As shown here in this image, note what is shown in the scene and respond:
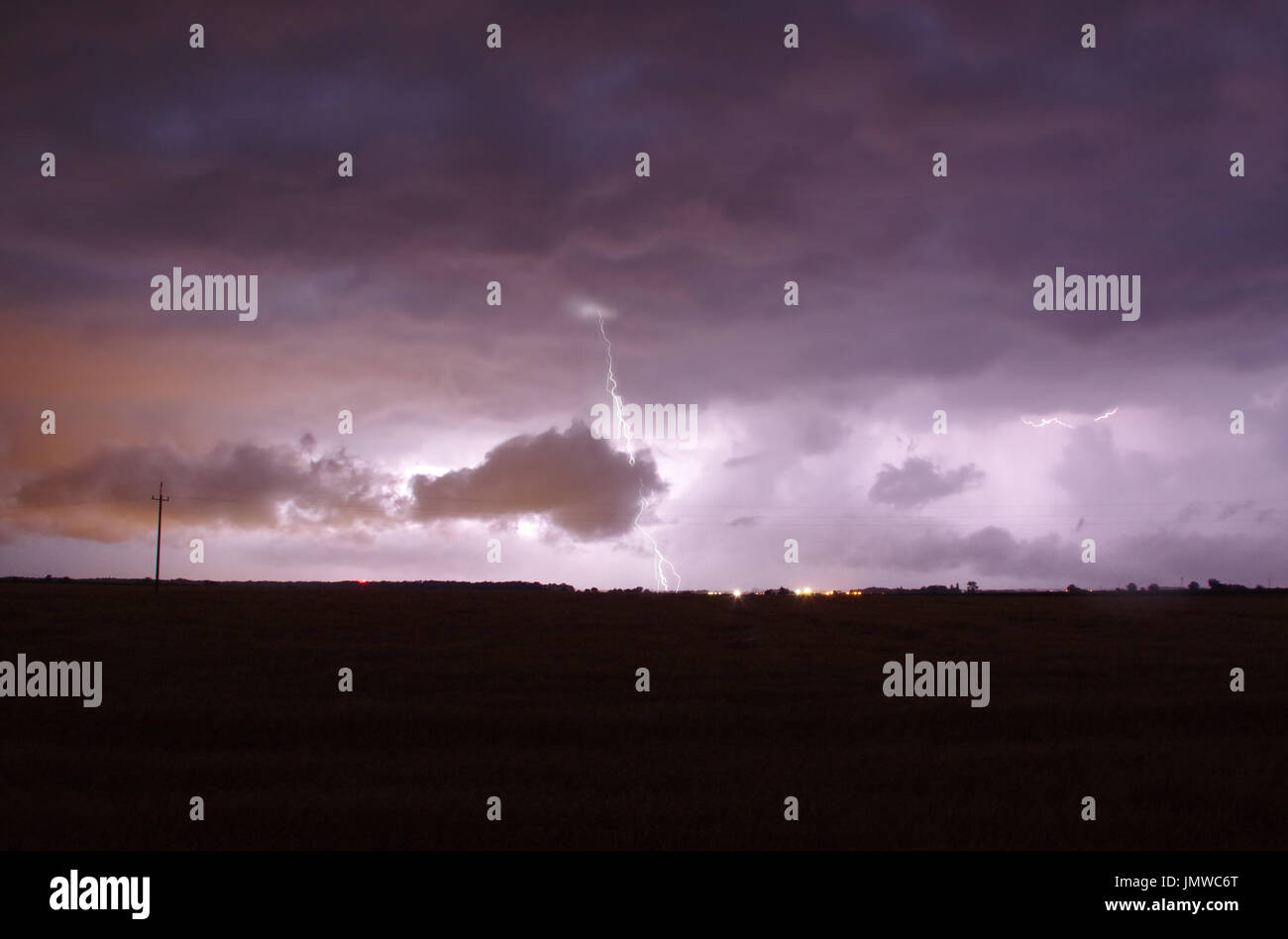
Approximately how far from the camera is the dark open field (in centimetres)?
1485

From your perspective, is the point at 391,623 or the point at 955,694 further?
the point at 391,623

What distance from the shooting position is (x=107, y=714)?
24.5 m

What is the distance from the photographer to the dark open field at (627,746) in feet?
48.7

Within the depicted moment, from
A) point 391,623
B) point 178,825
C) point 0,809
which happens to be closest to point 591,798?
point 178,825

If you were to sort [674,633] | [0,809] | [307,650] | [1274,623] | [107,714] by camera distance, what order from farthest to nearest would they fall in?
1. [1274,623]
2. [674,633]
3. [307,650]
4. [107,714]
5. [0,809]

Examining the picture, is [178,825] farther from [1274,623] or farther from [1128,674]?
[1274,623]

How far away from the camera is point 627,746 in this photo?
21453 mm

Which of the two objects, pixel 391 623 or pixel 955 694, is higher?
pixel 391 623

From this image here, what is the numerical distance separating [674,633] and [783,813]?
1265 inches

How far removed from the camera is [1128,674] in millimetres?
33719

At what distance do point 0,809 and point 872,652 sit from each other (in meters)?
31.9
